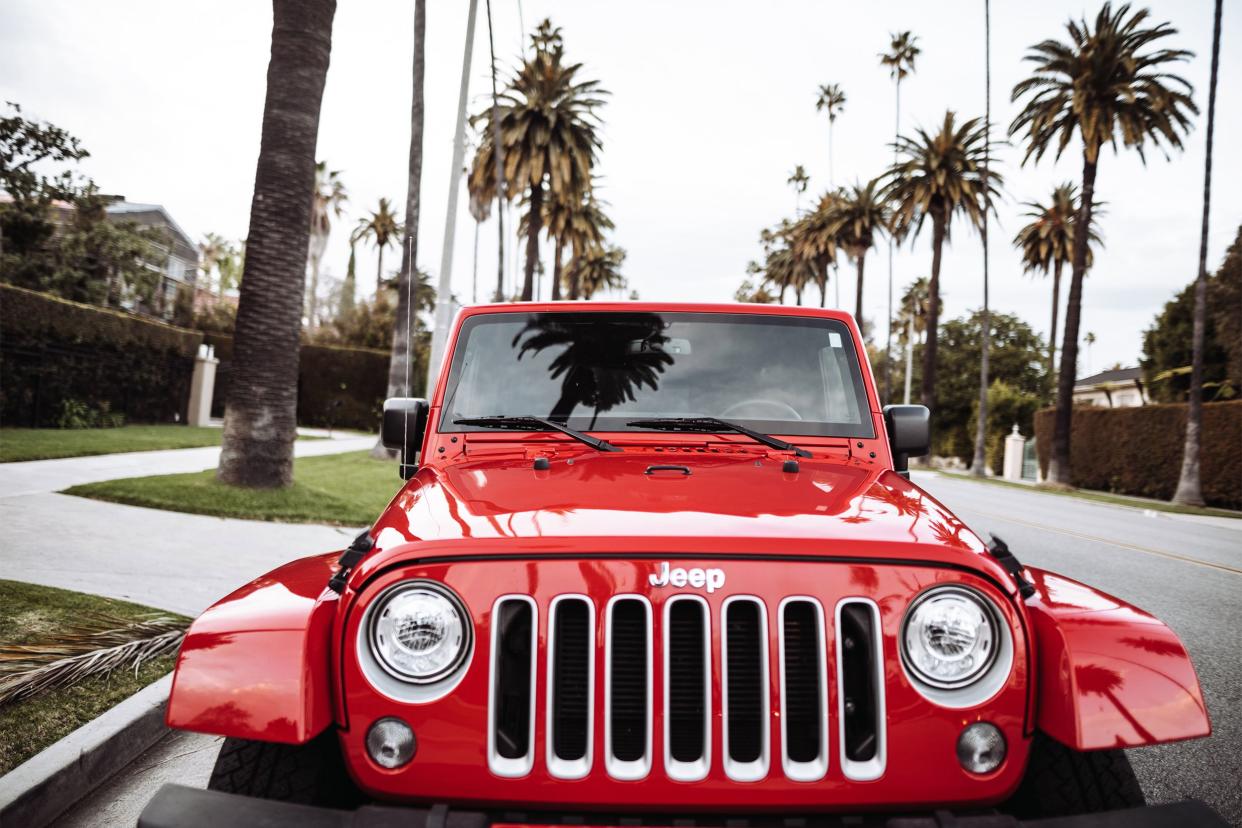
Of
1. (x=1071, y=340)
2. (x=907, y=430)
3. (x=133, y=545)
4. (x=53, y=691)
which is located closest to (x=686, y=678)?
(x=907, y=430)

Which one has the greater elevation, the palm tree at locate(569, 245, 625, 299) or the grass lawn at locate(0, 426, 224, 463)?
the palm tree at locate(569, 245, 625, 299)

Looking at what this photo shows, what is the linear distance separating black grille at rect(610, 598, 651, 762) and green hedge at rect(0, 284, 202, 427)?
695 inches

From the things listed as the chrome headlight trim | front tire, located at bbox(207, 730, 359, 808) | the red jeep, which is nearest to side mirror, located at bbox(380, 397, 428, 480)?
the red jeep

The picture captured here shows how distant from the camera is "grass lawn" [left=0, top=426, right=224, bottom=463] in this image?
13.2 metres

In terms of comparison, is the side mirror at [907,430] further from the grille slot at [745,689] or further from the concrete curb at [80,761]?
the concrete curb at [80,761]

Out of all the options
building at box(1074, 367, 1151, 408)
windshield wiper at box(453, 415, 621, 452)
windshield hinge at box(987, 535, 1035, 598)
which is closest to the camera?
windshield hinge at box(987, 535, 1035, 598)

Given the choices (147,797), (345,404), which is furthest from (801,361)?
(345,404)

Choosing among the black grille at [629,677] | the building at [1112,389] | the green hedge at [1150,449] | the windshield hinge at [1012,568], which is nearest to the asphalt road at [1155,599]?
the windshield hinge at [1012,568]

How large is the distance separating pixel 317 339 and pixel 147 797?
151 ft

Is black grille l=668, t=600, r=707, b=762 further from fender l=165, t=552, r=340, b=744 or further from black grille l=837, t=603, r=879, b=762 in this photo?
fender l=165, t=552, r=340, b=744

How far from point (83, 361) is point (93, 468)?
312 inches

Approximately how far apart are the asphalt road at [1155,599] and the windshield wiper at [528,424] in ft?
5.51

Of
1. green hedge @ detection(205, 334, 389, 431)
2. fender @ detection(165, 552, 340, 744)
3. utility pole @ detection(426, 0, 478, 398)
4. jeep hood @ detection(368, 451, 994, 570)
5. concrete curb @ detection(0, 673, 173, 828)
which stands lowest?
concrete curb @ detection(0, 673, 173, 828)

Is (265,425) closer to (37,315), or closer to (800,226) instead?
(37,315)
